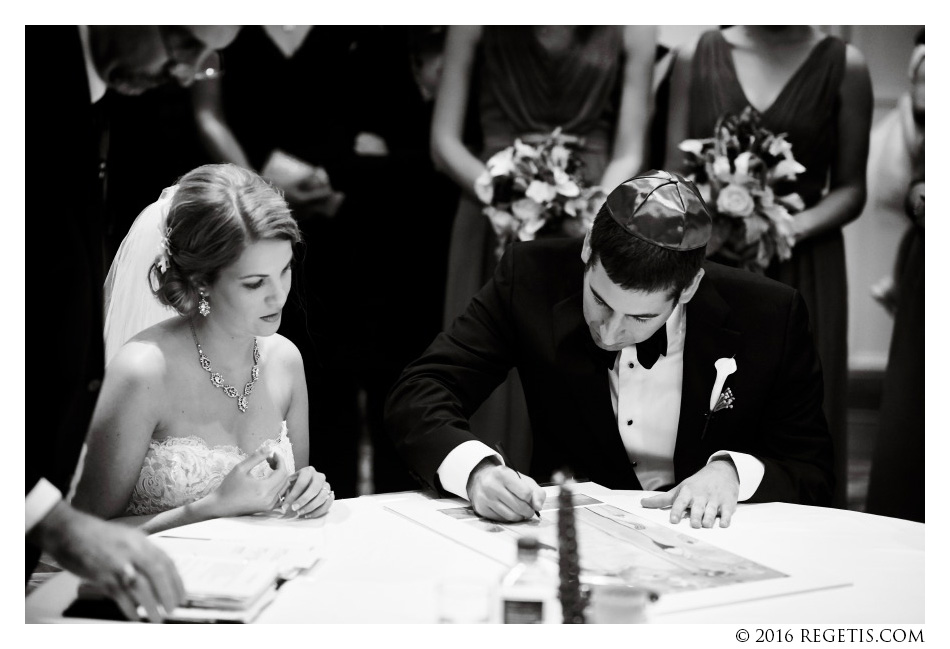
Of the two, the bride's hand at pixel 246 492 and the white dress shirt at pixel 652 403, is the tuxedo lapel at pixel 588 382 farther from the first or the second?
the bride's hand at pixel 246 492

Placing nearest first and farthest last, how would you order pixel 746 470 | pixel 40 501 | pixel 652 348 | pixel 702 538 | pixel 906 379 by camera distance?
1. pixel 40 501
2. pixel 702 538
3. pixel 746 470
4. pixel 652 348
5. pixel 906 379

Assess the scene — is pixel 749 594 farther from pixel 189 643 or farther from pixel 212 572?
pixel 189 643

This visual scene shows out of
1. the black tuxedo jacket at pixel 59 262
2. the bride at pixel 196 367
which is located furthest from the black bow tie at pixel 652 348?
the black tuxedo jacket at pixel 59 262

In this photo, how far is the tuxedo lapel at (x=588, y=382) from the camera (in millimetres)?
2768

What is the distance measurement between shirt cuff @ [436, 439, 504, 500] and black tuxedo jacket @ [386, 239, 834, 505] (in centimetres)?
21

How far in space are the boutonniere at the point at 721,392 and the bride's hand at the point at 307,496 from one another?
1.17 meters

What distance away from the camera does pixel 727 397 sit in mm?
2750

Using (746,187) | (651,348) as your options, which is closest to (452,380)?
(651,348)

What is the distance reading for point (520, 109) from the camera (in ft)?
11.8

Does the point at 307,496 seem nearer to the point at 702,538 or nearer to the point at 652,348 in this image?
the point at 702,538

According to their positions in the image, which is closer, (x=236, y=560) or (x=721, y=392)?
(x=236, y=560)

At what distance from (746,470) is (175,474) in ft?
5.15

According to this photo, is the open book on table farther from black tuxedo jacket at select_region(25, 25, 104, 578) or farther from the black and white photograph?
black tuxedo jacket at select_region(25, 25, 104, 578)
